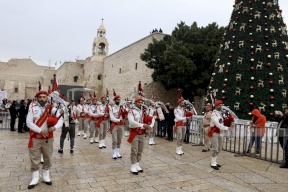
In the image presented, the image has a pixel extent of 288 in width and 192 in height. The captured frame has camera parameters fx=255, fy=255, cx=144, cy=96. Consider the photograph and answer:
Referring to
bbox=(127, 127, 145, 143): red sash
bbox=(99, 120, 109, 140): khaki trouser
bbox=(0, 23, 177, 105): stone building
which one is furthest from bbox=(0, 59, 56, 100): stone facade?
bbox=(127, 127, 145, 143): red sash

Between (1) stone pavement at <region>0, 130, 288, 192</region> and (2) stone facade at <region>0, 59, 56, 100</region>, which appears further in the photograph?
(2) stone facade at <region>0, 59, 56, 100</region>

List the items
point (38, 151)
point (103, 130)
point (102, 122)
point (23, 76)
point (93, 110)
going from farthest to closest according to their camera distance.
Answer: point (23, 76)
point (93, 110)
point (102, 122)
point (103, 130)
point (38, 151)

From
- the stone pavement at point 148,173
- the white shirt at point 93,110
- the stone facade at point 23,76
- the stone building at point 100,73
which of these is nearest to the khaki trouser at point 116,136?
the stone pavement at point 148,173

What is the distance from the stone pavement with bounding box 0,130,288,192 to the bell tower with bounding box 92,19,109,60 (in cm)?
3423

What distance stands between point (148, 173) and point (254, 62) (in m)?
9.63

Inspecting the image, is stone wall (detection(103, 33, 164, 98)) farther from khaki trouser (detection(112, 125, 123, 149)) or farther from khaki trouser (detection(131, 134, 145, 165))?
khaki trouser (detection(131, 134, 145, 165))

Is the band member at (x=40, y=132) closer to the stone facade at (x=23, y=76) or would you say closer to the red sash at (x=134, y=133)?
the red sash at (x=134, y=133)

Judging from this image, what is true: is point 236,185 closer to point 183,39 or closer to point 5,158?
point 5,158

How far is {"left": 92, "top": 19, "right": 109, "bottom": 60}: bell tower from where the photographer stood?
1639 inches

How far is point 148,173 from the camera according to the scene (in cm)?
610

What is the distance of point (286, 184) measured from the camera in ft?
18.3

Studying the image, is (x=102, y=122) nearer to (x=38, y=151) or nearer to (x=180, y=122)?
(x=180, y=122)

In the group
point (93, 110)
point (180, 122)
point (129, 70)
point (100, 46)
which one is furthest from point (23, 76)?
point (180, 122)

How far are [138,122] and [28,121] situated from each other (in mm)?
2525
